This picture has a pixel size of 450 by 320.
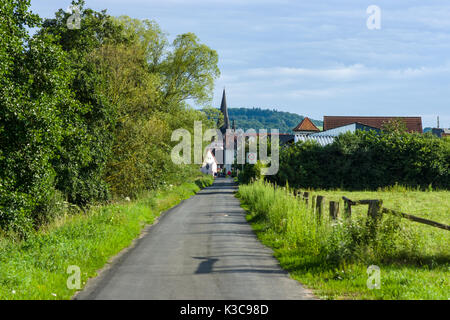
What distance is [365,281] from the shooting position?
8.42 m

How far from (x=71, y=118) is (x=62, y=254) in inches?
447

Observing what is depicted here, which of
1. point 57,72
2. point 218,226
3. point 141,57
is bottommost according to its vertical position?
point 218,226

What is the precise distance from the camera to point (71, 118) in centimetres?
2105

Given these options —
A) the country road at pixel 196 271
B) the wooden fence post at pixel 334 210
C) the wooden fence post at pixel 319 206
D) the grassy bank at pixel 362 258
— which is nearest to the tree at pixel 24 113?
the country road at pixel 196 271

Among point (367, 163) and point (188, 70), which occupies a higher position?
point (188, 70)

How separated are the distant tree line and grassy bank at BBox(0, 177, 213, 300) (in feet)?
9.10

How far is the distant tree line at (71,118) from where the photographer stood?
52.8 ft

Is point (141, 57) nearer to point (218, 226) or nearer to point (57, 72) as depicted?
point (57, 72)

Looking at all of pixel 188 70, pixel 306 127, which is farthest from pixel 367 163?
pixel 306 127

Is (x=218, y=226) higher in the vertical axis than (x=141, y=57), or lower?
lower

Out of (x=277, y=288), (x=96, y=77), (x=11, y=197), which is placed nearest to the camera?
(x=277, y=288)

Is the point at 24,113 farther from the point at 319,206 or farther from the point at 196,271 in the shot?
the point at 319,206

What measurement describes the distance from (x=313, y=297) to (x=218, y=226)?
10642 millimetres

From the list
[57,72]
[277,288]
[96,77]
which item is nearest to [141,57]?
[96,77]
